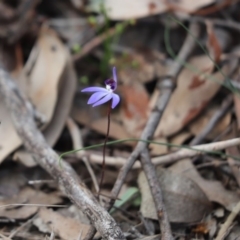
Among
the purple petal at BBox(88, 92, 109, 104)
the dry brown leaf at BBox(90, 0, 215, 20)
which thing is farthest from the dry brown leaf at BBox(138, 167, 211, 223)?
the dry brown leaf at BBox(90, 0, 215, 20)

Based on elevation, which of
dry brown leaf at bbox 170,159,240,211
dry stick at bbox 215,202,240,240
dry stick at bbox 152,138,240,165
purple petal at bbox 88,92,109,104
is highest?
purple petal at bbox 88,92,109,104

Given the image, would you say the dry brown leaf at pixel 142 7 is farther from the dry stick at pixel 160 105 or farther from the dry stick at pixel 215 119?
the dry stick at pixel 215 119

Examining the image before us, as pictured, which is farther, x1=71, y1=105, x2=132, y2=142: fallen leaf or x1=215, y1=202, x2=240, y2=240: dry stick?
x1=71, y1=105, x2=132, y2=142: fallen leaf

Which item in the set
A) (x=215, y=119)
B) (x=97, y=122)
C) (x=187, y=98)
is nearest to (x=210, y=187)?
(x=215, y=119)

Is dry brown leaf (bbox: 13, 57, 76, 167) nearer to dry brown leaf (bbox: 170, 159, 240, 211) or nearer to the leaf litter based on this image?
the leaf litter

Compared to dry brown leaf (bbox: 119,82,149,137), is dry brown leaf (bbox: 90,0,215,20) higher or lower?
higher

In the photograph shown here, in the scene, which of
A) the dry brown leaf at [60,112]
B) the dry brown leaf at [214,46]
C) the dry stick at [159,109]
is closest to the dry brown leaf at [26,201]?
the dry brown leaf at [60,112]

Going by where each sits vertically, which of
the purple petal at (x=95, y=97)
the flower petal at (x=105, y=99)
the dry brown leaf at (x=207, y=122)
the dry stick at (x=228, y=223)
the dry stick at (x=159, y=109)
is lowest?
the dry stick at (x=228, y=223)
